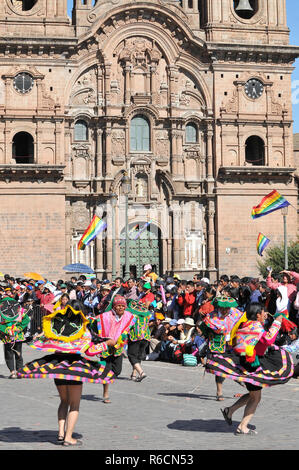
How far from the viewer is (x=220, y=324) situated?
15180 mm

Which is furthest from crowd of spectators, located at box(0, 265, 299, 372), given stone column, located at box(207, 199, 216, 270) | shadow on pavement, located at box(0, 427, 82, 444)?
stone column, located at box(207, 199, 216, 270)

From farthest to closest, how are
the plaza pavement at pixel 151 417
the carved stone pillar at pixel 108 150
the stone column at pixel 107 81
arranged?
the stone column at pixel 107 81 → the carved stone pillar at pixel 108 150 → the plaza pavement at pixel 151 417

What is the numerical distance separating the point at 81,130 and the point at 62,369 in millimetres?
35944

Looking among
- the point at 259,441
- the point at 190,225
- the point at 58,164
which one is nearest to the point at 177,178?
the point at 190,225

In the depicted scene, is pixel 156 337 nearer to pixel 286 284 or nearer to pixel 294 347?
pixel 286 284

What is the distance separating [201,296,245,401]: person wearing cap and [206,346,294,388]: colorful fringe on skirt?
10.4ft

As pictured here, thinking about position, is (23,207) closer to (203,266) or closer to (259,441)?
(203,266)

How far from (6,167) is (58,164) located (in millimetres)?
2575

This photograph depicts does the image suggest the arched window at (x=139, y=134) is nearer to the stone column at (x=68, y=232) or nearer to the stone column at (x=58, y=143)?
the stone column at (x=58, y=143)

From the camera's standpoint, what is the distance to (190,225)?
46.3 m

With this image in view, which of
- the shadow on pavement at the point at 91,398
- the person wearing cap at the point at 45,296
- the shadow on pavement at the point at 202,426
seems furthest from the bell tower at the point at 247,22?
the shadow on pavement at the point at 202,426

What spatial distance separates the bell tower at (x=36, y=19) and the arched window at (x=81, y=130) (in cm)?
450

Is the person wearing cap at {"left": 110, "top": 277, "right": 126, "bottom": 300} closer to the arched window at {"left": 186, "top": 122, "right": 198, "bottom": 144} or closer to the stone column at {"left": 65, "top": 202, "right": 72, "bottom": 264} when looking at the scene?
the stone column at {"left": 65, "top": 202, "right": 72, "bottom": 264}

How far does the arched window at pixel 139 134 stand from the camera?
46.2 meters
